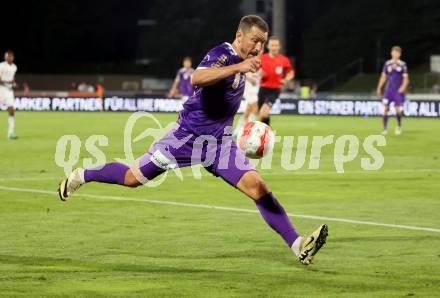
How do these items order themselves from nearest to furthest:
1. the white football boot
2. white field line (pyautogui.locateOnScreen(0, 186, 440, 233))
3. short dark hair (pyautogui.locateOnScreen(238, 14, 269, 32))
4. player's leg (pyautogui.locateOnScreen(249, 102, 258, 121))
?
short dark hair (pyautogui.locateOnScreen(238, 14, 269, 32)), the white football boot, white field line (pyautogui.locateOnScreen(0, 186, 440, 233)), player's leg (pyautogui.locateOnScreen(249, 102, 258, 121))

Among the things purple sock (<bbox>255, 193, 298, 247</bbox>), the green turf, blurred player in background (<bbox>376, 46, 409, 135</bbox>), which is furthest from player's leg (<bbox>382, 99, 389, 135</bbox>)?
purple sock (<bbox>255, 193, 298, 247</bbox>)

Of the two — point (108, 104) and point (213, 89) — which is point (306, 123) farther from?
point (213, 89)

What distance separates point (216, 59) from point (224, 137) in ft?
3.03

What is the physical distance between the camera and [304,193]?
16641 mm

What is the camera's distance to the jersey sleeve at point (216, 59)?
9.64 m

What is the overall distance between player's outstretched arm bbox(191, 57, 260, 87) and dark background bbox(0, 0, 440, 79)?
73.1 meters

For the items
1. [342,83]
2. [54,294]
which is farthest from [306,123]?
[342,83]

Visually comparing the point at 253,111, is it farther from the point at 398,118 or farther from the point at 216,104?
the point at 216,104

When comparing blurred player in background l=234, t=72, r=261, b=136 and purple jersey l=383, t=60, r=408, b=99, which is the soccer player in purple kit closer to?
blurred player in background l=234, t=72, r=261, b=136

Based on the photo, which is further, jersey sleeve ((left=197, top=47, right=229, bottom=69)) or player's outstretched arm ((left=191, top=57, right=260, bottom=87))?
jersey sleeve ((left=197, top=47, right=229, bottom=69))

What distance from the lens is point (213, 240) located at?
38.4ft

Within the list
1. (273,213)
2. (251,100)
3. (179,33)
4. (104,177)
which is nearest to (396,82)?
(251,100)

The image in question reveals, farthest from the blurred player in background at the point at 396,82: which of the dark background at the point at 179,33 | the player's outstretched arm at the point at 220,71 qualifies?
the dark background at the point at 179,33

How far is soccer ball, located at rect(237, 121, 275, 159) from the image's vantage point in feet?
36.2
